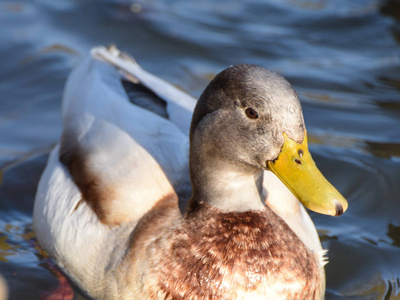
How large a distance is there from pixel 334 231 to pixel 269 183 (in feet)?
3.51

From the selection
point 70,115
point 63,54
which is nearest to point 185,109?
point 70,115

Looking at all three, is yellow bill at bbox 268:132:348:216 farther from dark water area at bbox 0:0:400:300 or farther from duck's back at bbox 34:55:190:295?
dark water area at bbox 0:0:400:300

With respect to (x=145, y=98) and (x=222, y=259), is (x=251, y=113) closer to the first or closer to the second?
(x=222, y=259)

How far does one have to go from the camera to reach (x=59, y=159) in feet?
14.6

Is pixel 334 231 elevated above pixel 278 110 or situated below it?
below

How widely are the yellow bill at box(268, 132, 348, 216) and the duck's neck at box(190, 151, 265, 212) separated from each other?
26cm

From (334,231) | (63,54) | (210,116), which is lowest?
(334,231)

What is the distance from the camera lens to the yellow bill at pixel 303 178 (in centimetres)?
319

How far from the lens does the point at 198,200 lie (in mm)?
3686

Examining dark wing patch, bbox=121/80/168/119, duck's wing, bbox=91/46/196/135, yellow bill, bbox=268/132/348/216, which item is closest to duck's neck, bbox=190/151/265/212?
yellow bill, bbox=268/132/348/216

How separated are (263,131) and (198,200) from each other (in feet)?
2.11

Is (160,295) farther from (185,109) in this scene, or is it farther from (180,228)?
(185,109)

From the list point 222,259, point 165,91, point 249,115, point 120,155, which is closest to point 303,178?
point 249,115

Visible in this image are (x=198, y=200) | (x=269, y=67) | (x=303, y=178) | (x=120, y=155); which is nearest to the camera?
(x=303, y=178)
